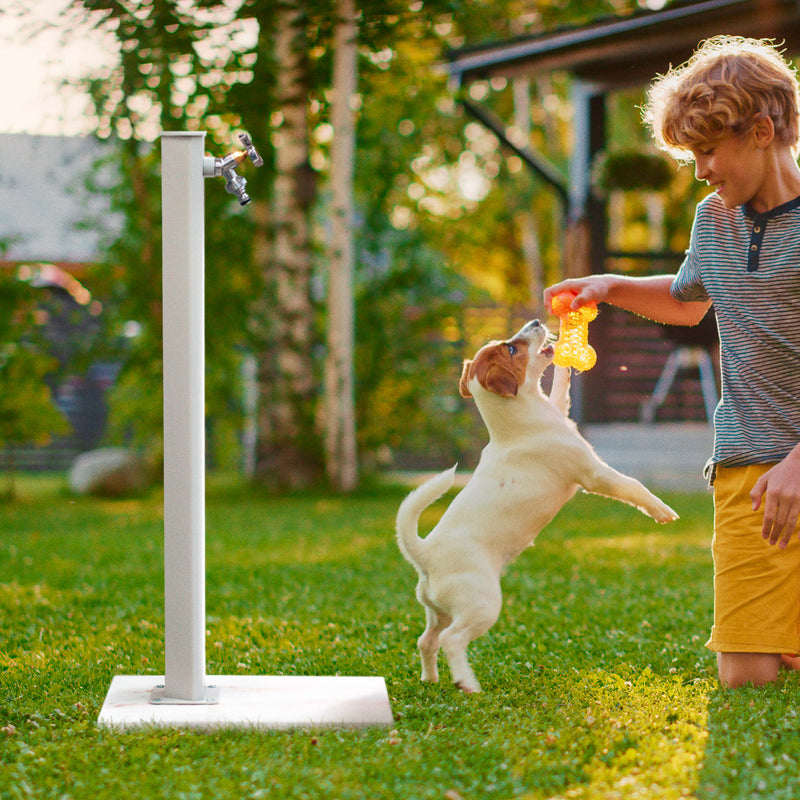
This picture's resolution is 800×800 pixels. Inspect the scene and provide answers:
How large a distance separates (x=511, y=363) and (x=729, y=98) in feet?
2.82

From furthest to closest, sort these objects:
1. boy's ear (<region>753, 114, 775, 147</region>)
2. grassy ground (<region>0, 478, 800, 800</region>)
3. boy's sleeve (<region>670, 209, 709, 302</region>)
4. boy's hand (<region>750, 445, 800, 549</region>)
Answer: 1. boy's sleeve (<region>670, 209, 709, 302</region>)
2. boy's ear (<region>753, 114, 775, 147</region>)
3. boy's hand (<region>750, 445, 800, 549</region>)
4. grassy ground (<region>0, 478, 800, 800</region>)

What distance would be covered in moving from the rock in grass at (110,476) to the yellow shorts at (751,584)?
9.20 metres

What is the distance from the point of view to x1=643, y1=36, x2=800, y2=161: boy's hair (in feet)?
8.07

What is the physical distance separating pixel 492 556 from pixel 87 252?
684 inches

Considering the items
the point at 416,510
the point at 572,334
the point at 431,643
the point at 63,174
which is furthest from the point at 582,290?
the point at 63,174

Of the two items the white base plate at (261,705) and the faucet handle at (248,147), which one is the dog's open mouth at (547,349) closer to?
the faucet handle at (248,147)

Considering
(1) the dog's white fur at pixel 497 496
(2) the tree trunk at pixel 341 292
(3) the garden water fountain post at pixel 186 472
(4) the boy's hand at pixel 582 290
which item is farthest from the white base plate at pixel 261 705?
(2) the tree trunk at pixel 341 292

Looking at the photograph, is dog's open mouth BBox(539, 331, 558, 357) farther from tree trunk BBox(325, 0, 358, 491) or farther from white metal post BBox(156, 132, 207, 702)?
tree trunk BBox(325, 0, 358, 491)

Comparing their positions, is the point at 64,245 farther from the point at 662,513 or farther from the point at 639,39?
the point at 662,513

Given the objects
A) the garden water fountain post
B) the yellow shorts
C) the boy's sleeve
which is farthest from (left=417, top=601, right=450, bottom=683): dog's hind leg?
the boy's sleeve

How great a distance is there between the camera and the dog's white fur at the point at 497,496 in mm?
2584

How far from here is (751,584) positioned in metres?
2.75

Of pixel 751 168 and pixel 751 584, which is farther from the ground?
pixel 751 168

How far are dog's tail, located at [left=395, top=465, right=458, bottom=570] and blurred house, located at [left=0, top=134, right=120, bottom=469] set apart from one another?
747 cm
